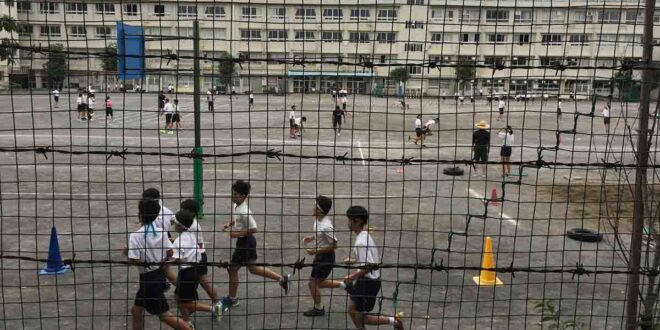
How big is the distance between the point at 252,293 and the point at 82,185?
804 centimetres

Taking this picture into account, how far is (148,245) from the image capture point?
537cm

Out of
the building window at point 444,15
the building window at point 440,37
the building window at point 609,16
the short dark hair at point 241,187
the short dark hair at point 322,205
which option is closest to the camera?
the building window at point 609,16

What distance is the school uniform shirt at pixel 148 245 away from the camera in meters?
5.25

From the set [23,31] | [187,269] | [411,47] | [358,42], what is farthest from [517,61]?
[411,47]

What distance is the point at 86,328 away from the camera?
229 inches

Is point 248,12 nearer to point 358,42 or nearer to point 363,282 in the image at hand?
point 358,42

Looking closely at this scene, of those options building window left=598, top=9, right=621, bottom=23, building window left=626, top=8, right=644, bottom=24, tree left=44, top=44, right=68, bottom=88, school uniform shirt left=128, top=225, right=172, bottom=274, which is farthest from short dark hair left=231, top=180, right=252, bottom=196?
building window left=626, top=8, right=644, bottom=24

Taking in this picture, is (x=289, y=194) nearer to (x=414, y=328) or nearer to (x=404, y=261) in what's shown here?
(x=404, y=261)

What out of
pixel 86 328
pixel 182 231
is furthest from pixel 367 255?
pixel 86 328

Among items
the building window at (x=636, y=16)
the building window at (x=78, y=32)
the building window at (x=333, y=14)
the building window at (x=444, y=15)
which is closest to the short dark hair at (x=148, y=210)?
the building window at (x=78, y=32)

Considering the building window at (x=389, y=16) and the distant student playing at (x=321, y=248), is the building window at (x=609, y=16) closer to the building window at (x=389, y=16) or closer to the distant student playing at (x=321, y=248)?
the building window at (x=389, y=16)

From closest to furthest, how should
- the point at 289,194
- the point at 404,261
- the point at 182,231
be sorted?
the point at 182,231
the point at 404,261
the point at 289,194

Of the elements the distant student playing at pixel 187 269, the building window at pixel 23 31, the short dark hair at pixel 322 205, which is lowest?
the distant student playing at pixel 187 269

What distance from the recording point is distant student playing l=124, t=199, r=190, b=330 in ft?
17.2
